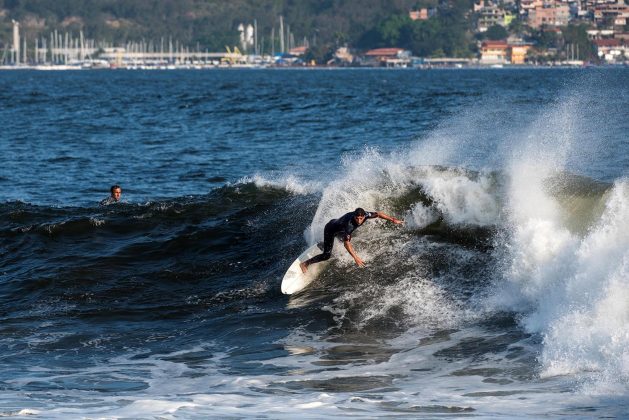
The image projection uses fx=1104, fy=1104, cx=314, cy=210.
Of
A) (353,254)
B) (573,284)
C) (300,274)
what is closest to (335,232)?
(353,254)

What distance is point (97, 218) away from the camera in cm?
2183

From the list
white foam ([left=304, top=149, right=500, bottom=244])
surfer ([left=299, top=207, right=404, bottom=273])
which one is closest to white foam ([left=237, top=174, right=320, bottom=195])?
white foam ([left=304, top=149, right=500, bottom=244])

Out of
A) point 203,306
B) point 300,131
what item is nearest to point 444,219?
point 203,306

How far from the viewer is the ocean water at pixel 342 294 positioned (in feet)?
39.5

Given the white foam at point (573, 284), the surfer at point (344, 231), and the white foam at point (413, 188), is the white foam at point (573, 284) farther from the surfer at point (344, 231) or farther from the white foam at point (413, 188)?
the surfer at point (344, 231)

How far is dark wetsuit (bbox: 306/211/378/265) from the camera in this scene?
55.5 ft

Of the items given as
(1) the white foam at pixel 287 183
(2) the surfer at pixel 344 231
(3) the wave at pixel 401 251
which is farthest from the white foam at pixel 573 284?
(1) the white foam at pixel 287 183

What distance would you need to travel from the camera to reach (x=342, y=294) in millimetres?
16719

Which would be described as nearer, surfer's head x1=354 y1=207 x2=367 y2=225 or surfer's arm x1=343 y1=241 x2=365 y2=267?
surfer's head x1=354 y1=207 x2=367 y2=225

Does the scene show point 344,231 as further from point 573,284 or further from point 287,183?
point 287,183

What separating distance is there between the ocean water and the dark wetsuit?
0.45m

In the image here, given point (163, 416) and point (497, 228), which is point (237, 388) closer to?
point (163, 416)

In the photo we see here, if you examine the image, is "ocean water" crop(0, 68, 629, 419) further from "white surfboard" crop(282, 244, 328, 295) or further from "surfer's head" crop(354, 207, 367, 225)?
"surfer's head" crop(354, 207, 367, 225)

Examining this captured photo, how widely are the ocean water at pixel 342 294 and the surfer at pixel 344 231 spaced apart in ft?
1.40
